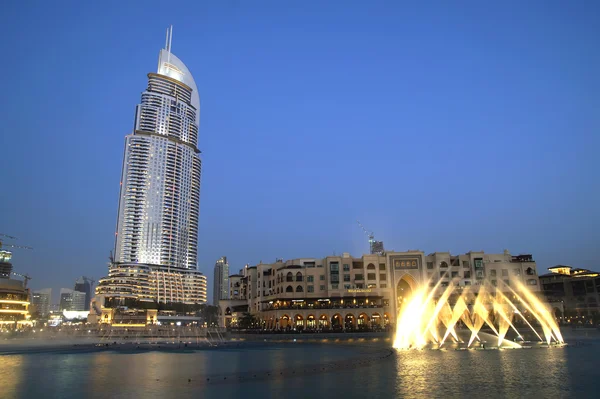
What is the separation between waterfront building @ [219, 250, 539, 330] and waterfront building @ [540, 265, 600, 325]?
23013 millimetres

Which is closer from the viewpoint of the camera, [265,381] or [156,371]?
[265,381]

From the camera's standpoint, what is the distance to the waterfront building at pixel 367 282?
128 m

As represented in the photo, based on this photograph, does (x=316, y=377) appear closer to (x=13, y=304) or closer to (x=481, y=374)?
(x=481, y=374)

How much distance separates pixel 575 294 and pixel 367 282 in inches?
3249

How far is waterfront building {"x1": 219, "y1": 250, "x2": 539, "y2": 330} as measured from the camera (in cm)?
12838

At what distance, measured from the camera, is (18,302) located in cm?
14338

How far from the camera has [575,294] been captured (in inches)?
6358

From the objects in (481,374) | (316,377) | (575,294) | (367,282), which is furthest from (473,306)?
(316,377)

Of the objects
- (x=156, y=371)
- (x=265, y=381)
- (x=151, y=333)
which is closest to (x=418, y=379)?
(x=265, y=381)

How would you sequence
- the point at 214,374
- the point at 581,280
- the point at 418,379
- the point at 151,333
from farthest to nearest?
the point at 581,280 < the point at 151,333 < the point at 214,374 < the point at 418,379

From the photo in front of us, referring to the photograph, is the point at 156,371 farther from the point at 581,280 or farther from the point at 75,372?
the point at 581,280

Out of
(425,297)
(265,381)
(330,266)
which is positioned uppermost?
(330,266)

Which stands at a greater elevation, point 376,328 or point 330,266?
point 330,266

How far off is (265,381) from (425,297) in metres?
108
